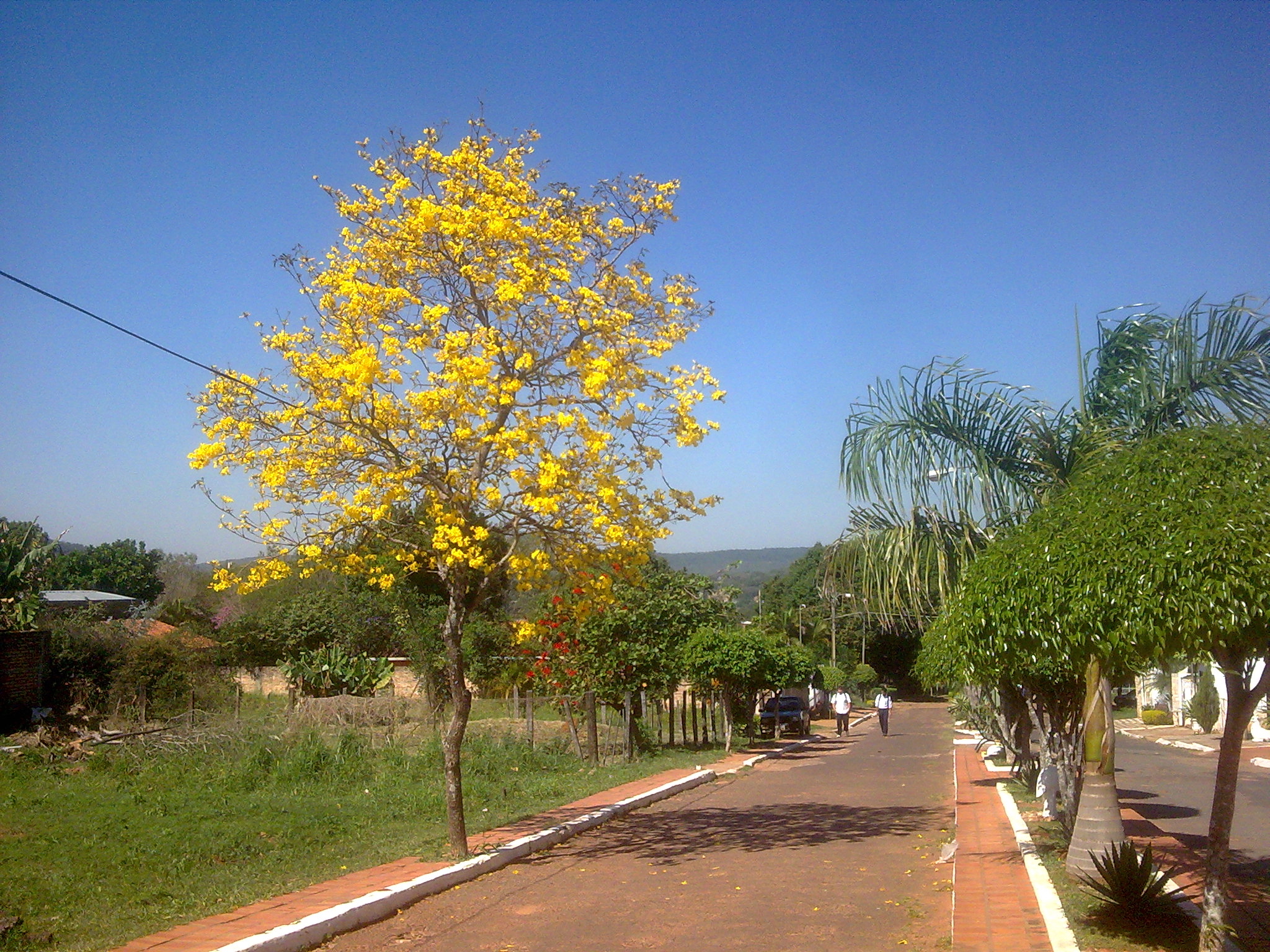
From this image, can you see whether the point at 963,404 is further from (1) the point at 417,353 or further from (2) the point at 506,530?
(1) the point at 417,353

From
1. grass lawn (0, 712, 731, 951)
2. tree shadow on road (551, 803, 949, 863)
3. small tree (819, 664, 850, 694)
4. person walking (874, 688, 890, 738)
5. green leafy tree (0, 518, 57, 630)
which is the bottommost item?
small tree (819, 664, 850, 694)

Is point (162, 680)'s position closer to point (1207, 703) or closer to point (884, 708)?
point (884, 708)

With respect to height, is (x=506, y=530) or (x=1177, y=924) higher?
(x=506, y=530)

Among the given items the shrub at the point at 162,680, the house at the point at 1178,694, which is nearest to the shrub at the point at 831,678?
the house at the point at 1178,694

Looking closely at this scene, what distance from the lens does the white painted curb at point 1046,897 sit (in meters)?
6.95

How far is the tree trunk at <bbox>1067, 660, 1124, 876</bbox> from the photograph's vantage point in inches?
338

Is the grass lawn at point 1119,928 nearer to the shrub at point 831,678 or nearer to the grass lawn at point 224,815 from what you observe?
the grass lawn at point 224,815

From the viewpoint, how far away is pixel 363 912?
8.41 metres

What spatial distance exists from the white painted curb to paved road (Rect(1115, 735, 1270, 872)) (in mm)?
2026

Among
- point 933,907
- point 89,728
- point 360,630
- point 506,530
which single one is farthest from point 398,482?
point 360,630

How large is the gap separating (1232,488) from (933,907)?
4.69 meters

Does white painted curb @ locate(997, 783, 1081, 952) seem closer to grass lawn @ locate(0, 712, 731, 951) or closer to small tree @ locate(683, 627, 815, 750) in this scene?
grass lawn @ locate(0, 712, 731, 951)

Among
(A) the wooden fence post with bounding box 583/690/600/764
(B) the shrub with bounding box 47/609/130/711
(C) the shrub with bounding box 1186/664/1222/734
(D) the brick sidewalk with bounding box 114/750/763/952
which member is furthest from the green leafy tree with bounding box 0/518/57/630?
(C) the shrub with bounding box 1186/664/1222/734

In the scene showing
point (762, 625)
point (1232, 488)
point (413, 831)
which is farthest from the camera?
point (762, 625)
